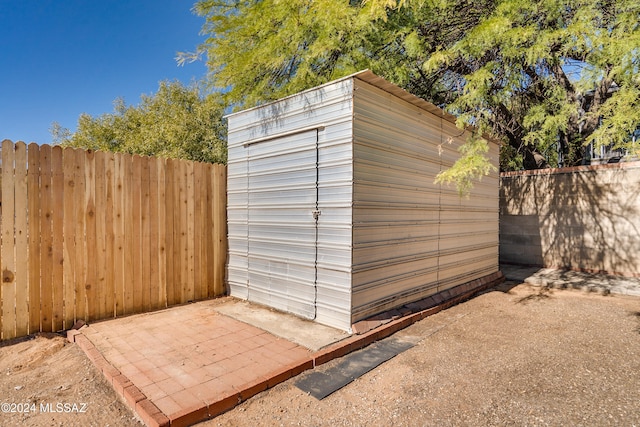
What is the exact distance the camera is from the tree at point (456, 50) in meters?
4.58

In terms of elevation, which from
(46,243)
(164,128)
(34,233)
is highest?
(164,128)

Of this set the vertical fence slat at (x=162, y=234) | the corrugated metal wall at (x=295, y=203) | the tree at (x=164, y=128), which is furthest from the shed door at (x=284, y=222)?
the tree at (x=164, y=128)

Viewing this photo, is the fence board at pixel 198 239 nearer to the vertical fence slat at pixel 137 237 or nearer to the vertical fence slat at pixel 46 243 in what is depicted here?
the vertical fence slat at pixel 137 237

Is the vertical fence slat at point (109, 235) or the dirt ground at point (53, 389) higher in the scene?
the vertical fence slat at point (109, 235)

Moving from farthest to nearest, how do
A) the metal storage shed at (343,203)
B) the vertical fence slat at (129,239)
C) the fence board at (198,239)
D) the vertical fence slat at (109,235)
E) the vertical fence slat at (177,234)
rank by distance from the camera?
the fence board at (198,239) < the vertical fence slat at (177,234) < the vertical fence slat at (129,239) < the vertical fence slat at (109,235) < the metal storage shed at (343,203)

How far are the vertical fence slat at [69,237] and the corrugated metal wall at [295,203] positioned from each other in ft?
6.89

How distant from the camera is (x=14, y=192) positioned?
11.7 feet

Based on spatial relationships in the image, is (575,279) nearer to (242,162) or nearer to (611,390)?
(611,390)

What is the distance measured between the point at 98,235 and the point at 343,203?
3076 mm

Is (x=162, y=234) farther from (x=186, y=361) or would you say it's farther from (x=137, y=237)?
(x=186, y=361)

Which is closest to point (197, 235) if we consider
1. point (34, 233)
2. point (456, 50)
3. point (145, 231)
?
point (145, 231)

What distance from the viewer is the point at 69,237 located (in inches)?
154

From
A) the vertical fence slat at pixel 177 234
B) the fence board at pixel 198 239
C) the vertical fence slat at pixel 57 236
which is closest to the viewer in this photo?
the vertical fence slat at pixel 57 236

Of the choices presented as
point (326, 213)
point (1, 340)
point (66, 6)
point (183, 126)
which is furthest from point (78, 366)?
point (66, 6)
